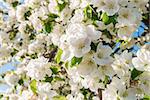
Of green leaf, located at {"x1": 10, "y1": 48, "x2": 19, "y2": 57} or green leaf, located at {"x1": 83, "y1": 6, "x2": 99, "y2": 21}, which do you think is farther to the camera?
green leaf, located at {"x1": 10, "y1": 48, "x2": 19, "y2": 57}

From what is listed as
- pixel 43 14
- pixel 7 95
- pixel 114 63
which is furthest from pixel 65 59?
pixel 7 95

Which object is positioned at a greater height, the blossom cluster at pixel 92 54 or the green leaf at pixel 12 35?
the green leaf at pixel 12 35

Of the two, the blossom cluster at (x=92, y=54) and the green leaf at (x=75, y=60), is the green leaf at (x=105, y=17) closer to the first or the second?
the blossom cluster at (x=92, y=54)

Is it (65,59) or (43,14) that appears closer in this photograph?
(65,59)

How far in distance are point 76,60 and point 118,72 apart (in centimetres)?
32

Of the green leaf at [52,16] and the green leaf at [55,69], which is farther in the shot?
the green leaf at [52,16]

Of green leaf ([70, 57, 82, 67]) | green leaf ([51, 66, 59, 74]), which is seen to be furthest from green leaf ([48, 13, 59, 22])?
green leaf ([70, 57, 82, 67])

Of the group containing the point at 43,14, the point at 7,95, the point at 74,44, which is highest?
the point at 43,14

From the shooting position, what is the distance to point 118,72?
2.93 metres

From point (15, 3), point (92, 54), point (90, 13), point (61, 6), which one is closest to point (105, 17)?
point (90, 13)

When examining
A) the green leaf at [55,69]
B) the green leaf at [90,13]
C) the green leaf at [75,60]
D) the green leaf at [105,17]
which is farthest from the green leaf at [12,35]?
the green leaf at [75,60]

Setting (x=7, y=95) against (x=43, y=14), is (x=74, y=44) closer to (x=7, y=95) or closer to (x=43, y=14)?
(x=43, y=14)

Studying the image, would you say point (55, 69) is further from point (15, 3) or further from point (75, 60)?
point (15, 3)

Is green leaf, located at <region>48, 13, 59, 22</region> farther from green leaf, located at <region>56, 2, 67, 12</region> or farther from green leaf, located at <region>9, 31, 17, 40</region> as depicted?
green leaf, located at <region>9, 31, 17, 40</region>
